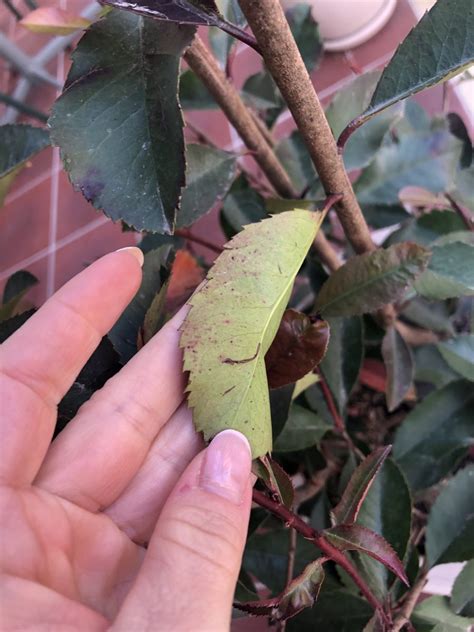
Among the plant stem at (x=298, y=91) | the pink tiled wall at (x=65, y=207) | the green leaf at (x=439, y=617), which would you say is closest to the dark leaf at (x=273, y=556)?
the green leaf at (x=439, y=617)

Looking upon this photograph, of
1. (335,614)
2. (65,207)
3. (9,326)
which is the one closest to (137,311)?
(9,326)

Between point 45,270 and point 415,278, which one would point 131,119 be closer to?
point 415,278

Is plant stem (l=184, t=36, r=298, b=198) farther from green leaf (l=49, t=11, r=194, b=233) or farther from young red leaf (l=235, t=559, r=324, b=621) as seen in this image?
young red leaf (l=235, t=559, r=324, b=621)

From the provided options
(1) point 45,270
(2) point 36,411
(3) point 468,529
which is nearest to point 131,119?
(2) point 36,411

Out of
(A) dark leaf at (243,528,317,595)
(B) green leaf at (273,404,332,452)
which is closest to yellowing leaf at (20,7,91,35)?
(B) green leaf at (273,404,332,452)

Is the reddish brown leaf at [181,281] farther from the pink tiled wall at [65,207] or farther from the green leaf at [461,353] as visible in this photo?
the pink tiled wall at [65,207]

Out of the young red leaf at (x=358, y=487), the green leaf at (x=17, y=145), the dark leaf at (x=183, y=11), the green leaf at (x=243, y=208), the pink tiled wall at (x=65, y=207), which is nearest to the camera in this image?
the dark leaf at (x=183, y=11)
